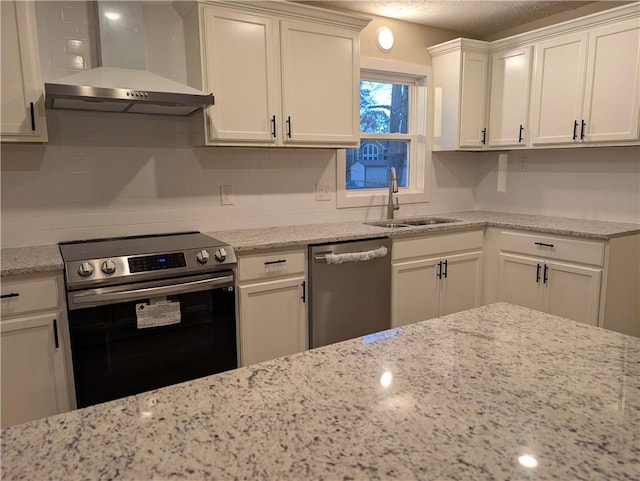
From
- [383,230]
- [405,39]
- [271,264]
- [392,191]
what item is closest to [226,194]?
[271,264]

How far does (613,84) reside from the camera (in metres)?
2.92

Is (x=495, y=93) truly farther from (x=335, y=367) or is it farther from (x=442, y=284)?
(x=335, y=367)

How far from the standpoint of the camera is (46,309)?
2.01 meters

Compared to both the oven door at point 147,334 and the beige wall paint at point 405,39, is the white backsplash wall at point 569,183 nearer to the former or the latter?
the beige wall paint at point 405,39

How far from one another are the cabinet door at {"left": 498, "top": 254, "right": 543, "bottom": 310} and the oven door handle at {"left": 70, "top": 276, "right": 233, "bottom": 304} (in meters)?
2.08

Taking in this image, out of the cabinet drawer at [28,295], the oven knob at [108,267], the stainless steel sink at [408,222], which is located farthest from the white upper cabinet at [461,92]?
the cabinet drawer at [28,295]

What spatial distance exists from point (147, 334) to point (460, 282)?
2.25 metres

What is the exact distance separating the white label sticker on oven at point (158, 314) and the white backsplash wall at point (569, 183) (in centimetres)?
300

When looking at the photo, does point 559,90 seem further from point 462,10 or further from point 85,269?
point 85,269

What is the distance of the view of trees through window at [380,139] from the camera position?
361 centimetres

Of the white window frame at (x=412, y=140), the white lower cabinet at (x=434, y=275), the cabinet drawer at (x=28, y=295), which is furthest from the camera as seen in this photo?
the white window frame at (x=412, y=140)

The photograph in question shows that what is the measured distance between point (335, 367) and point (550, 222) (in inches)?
113

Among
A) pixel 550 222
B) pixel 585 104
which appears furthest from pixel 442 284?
pixel 585 104

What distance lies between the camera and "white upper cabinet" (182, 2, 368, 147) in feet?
8.39
